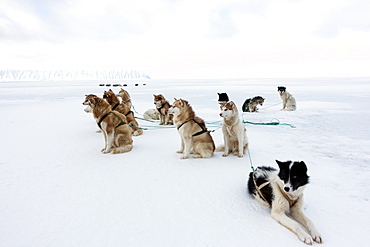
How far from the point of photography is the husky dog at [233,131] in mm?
4000

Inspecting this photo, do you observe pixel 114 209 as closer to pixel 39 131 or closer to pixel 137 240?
pixel 137 240

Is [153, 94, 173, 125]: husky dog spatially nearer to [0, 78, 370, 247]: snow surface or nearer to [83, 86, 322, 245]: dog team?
[83, 86, 322, 245]: dog team

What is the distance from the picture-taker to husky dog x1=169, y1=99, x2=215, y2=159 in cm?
413

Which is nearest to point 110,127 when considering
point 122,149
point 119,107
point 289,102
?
point 122,149

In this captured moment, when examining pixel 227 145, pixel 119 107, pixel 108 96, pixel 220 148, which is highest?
pixel 108 96

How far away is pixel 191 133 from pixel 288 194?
7.25 feet

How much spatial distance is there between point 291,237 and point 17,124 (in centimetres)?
806

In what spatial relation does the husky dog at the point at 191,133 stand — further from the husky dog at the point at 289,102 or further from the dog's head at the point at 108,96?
the husky dog at the point at 289,102

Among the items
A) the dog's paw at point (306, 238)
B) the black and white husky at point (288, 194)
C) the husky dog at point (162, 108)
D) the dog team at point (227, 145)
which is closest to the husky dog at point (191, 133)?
the dog team at point (227, 145)

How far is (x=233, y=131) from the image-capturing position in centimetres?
408

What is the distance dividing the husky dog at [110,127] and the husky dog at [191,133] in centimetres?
115

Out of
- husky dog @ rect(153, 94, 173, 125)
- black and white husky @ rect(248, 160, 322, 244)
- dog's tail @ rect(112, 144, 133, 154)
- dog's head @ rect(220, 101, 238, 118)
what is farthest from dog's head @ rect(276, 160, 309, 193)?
husky dog @ rect(153, 94, 173, 125)

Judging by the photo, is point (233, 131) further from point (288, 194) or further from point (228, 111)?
point (288, 194)

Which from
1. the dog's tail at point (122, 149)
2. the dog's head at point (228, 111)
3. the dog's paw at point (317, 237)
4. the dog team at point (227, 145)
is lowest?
the dog's paw at point (317, 237)
